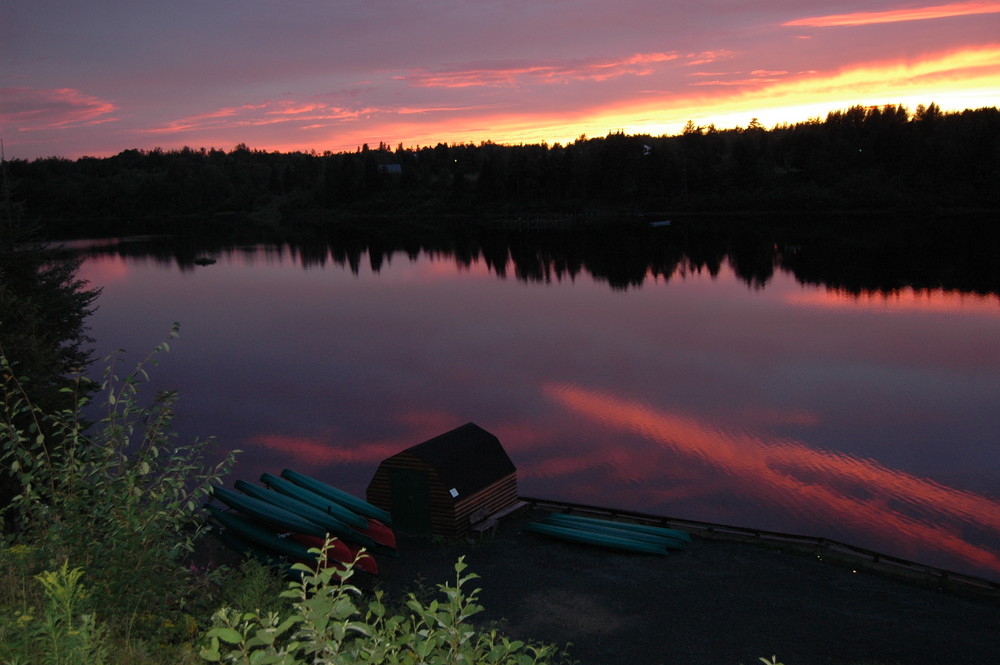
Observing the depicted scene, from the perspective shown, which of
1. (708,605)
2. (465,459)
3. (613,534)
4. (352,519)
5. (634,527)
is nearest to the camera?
(708,605)

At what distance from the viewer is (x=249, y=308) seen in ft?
229

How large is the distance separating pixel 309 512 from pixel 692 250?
85.8 meters

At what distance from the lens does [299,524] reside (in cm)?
1836

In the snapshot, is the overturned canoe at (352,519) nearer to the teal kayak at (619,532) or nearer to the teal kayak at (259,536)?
the teal kayak at (259,536)

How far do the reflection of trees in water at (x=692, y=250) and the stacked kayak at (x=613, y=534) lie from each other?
5545cm

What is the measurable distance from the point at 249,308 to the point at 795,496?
55.2m

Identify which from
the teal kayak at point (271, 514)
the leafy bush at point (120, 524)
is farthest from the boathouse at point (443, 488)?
the leafy bush at point (120, 524)

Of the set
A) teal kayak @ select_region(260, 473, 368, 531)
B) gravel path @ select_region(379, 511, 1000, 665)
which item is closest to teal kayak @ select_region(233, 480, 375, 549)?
teal kayak @ select_region(260, 473, 368, 531)

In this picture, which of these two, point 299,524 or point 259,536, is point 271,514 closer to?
point 259,536

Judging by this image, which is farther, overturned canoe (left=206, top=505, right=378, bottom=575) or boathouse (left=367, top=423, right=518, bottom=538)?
boathouse (left=367, top=423, right=518, bottom=538)

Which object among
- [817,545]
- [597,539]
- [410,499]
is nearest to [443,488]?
[410,499]

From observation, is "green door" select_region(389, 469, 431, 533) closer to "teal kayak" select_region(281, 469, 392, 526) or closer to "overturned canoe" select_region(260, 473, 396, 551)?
"teal kayak" select_region(281, 469, 392, 526)

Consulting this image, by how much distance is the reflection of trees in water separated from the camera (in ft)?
251

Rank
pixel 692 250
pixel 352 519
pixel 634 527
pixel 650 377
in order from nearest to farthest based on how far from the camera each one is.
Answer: pixel 352 519 < pixel 634 527 < pixel 650 377 < pixel 692 250
